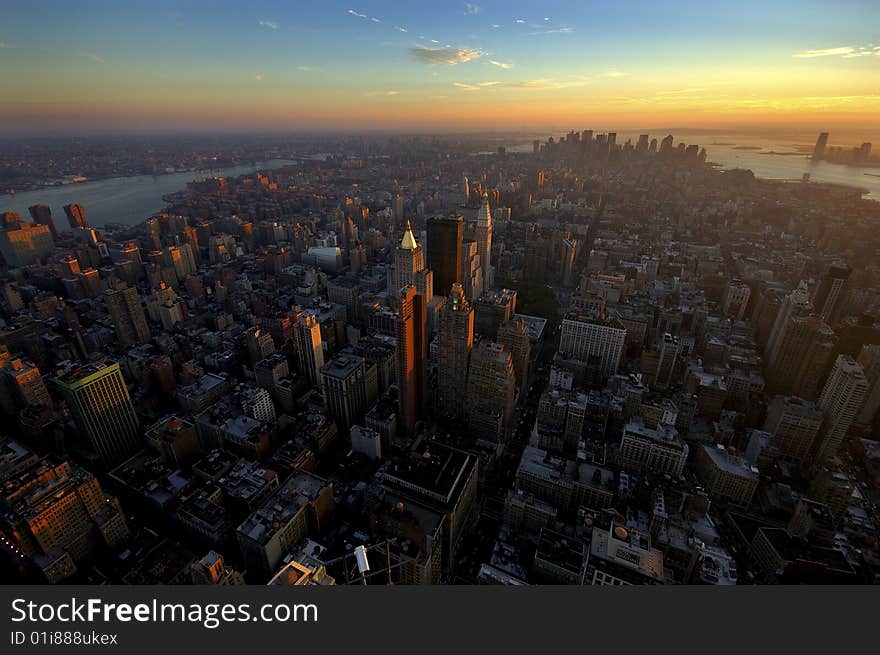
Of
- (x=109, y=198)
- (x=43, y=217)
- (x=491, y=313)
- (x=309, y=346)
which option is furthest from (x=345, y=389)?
(x=109, y=198)

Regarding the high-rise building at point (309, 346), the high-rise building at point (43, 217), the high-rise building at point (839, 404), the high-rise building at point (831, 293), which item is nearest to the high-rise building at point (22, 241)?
the high-rise building at point (43, 217)

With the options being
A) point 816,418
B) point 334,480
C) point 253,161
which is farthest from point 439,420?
point 253,161

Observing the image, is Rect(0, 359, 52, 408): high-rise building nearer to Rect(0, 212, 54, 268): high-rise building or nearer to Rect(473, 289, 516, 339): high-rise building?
Rect(473, 289, 516, 339): high-rise building

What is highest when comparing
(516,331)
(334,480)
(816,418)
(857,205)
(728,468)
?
(857,205)

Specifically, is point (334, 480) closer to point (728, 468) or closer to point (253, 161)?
point (728, 468)

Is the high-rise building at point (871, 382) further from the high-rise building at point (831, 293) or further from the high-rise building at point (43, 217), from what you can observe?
the high-rise building at point (43, 217)
